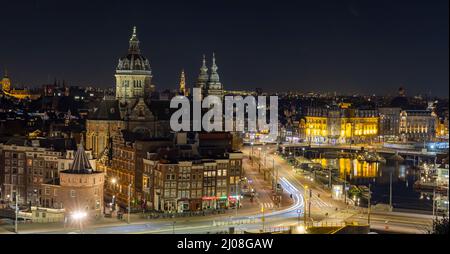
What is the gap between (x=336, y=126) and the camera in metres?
69.0

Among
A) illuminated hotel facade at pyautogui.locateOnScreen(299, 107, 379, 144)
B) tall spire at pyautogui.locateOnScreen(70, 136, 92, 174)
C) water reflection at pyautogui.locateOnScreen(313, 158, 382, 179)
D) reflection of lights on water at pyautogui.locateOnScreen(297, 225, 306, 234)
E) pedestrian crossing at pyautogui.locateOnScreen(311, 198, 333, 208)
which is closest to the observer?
reflection of lights on water at pyautogui.locateOnScreen(297, 225, 306, 234)

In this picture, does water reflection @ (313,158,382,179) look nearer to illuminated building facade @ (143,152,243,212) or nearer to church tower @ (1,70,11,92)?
illuminated building facade @ (143,152,243,212)

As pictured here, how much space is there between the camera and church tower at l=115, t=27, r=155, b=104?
36.3 meters

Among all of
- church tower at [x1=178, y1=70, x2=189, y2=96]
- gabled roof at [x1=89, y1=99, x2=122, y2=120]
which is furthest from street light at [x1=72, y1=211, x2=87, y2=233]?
church tower at [x1=178, y1=70, x2=189, y2=96]

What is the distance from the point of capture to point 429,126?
257ft

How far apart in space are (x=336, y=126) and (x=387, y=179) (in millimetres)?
28004

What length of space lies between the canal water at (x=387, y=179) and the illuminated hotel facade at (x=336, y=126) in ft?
48.1

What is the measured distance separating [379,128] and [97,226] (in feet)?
190

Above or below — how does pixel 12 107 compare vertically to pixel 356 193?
above

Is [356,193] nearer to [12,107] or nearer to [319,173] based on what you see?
[319,173]

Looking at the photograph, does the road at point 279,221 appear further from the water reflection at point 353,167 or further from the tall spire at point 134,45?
the water reflection at point 353,167

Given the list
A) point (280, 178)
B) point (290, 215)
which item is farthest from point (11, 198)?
point (280, 178)

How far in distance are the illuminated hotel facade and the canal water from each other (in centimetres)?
1465

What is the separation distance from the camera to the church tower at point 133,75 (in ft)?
119
